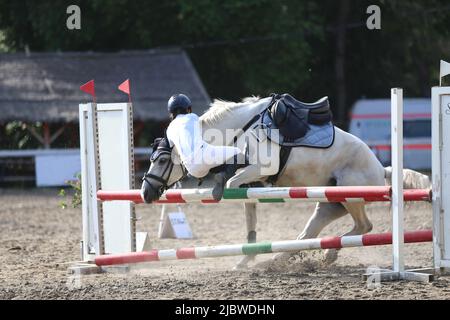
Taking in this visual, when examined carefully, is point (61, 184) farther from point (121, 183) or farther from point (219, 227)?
point (121, 183)

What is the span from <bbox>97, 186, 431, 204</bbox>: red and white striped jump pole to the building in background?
15.1 metres

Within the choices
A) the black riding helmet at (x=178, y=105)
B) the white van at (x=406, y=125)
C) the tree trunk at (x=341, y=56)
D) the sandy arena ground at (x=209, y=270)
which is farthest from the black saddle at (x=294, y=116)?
the tree trunk at (x=341, y=56)

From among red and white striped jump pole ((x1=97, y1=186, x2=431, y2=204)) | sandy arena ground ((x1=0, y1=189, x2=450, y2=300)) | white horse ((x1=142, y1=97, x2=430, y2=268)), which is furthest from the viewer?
white horse ((x1=142, y1=97, x2=430, y2=268))

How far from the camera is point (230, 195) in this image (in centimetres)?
623

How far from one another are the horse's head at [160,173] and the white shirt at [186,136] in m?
0.17

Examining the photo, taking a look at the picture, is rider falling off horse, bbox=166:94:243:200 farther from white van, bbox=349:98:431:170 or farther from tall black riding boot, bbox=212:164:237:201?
white van, bbox=349:98:431:170

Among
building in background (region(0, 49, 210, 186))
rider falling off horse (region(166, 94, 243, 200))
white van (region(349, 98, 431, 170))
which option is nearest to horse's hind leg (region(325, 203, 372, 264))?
rider falling off horse (region(166, 94, 243, 200))

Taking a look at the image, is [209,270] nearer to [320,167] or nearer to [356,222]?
[320,167]

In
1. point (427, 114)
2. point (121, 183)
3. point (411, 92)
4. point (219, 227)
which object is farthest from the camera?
point (411, 92)

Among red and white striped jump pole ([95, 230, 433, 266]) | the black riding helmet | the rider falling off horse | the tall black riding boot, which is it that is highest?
the black riding helmet

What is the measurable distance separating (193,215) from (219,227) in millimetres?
2026

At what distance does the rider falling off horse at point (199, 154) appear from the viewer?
5.98m

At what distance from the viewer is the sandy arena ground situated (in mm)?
5488
